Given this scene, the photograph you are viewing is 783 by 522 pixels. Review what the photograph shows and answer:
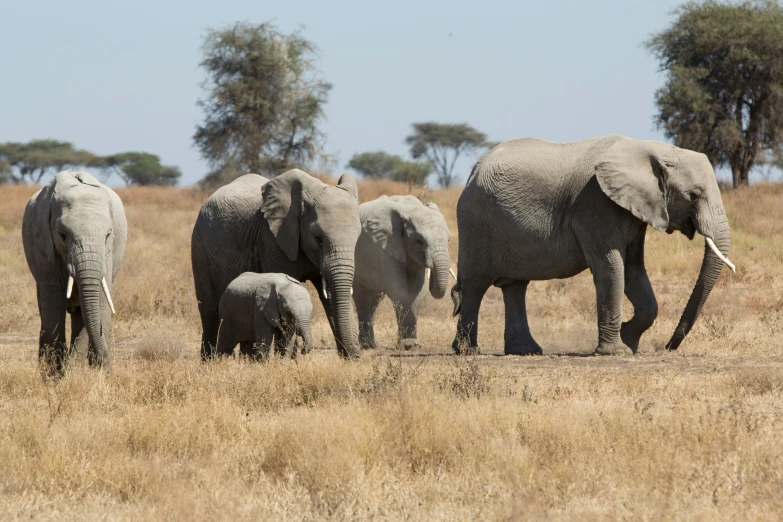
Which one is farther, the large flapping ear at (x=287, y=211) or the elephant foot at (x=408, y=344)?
the elephant foot at (x=408, y=344)

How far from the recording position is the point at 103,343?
10.0m

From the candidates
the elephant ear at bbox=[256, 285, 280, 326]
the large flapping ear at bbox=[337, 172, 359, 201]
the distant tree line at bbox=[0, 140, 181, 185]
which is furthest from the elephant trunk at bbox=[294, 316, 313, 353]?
the distant tree line at bbox=[0, 140, 181, 185]

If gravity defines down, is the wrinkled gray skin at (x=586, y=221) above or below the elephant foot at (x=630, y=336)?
above

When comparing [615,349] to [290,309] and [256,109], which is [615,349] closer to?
[290,309]

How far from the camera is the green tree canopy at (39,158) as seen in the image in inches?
2176

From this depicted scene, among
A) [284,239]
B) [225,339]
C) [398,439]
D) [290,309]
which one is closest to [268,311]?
[290,309]

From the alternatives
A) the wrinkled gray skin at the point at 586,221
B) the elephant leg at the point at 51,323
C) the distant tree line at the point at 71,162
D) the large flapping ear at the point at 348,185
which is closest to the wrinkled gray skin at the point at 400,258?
the wrinkled gray skin at the point at 586,221

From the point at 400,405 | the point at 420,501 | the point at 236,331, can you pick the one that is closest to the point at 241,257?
the point at 236,331

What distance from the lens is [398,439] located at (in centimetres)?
743

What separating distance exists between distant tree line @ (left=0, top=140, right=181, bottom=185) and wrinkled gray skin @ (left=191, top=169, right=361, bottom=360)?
4280 cm

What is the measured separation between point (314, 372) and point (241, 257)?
320 cm

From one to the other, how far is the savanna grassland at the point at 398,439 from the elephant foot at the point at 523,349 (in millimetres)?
967

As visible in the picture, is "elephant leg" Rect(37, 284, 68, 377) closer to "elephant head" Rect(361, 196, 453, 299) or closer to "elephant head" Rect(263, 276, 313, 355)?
"elephant head" Rect(263, 276, 313, 355)

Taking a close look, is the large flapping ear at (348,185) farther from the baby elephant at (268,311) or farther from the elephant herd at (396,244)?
the baby elephant at (268,311)
